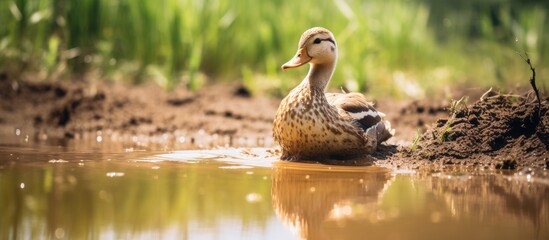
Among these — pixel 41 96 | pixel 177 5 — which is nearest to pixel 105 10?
pixel 177 5

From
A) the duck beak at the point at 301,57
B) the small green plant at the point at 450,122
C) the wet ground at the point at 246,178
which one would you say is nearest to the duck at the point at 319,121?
the duck beak at the point at 301,57

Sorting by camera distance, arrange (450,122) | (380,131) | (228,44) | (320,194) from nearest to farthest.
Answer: (320,194), (450,122), (380,131), (228,44)

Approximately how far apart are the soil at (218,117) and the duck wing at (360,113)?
188 millimetres

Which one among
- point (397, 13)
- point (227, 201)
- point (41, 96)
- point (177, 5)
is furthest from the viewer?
point (397, 13)

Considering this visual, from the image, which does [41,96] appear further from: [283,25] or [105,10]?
[283,25]

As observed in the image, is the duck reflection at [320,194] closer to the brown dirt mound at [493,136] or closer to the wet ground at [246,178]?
the wet ground at [246,178]

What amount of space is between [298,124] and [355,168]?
0.67 m

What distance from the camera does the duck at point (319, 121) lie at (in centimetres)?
670

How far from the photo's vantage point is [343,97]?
7441 millimetres

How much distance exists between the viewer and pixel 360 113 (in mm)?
7090

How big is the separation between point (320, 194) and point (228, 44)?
23.6ft

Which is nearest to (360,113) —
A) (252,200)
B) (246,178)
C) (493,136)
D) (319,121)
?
(319,121)

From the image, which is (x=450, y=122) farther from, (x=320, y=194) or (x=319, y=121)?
(x=320, y=194)

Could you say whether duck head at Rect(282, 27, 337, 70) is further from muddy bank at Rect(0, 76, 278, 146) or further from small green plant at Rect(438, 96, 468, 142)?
muddy bank at Rect(0, 76, 278, 146)
